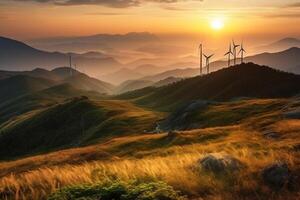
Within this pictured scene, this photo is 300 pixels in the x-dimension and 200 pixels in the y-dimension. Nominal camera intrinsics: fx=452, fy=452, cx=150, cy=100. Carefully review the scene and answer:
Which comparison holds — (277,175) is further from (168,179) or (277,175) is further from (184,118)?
(184,118)

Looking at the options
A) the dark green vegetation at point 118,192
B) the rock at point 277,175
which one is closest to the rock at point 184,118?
the rock at point 277,175

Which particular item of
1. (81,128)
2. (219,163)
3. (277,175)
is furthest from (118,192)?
(81,128)

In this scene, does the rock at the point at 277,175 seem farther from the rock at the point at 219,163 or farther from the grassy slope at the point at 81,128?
the grassy slope at the point at 81,128

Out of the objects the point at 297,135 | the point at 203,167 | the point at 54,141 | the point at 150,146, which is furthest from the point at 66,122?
the point at 203,167

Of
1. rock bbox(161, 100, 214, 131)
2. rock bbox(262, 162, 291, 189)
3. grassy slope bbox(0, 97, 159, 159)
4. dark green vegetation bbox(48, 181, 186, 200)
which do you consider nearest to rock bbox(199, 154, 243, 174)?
rock bbox(262, 162, 291, 189)

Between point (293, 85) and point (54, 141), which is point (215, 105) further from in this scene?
point (54, 141)
